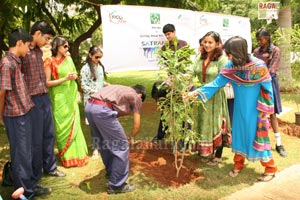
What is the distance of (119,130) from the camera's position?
371cm

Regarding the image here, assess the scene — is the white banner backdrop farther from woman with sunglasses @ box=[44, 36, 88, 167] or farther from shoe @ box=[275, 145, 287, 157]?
shoe @ box=[275, 145, 287, 157]

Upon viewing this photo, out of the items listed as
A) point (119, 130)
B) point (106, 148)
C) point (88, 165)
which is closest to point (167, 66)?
point (119, 130)

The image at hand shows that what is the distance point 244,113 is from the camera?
13.1 ft

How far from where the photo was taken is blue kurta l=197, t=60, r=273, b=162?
392 centimetres

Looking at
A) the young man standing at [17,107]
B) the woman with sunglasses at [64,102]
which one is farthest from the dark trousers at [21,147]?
the woman with sunglasses at [64,102]

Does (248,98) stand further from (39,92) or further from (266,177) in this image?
(39,92)

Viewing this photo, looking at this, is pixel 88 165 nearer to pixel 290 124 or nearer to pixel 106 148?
pixel 106 148

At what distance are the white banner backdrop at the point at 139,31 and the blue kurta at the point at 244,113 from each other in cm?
119

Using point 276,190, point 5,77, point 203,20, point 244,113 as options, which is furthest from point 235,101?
point 203,20

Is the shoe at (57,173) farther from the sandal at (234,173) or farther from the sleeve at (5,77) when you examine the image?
the sandal at (234,173)

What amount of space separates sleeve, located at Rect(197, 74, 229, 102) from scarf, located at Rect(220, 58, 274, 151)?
9cm

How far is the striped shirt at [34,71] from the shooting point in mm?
3664

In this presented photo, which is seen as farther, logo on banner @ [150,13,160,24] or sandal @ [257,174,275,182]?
logo on banner @ [150,13,160,24]

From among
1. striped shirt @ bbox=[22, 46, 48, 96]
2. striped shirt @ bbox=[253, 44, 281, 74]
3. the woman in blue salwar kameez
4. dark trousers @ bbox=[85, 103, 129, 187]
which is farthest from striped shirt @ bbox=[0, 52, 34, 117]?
striped shirt @ bbox=[253, 44, 281, 74]
